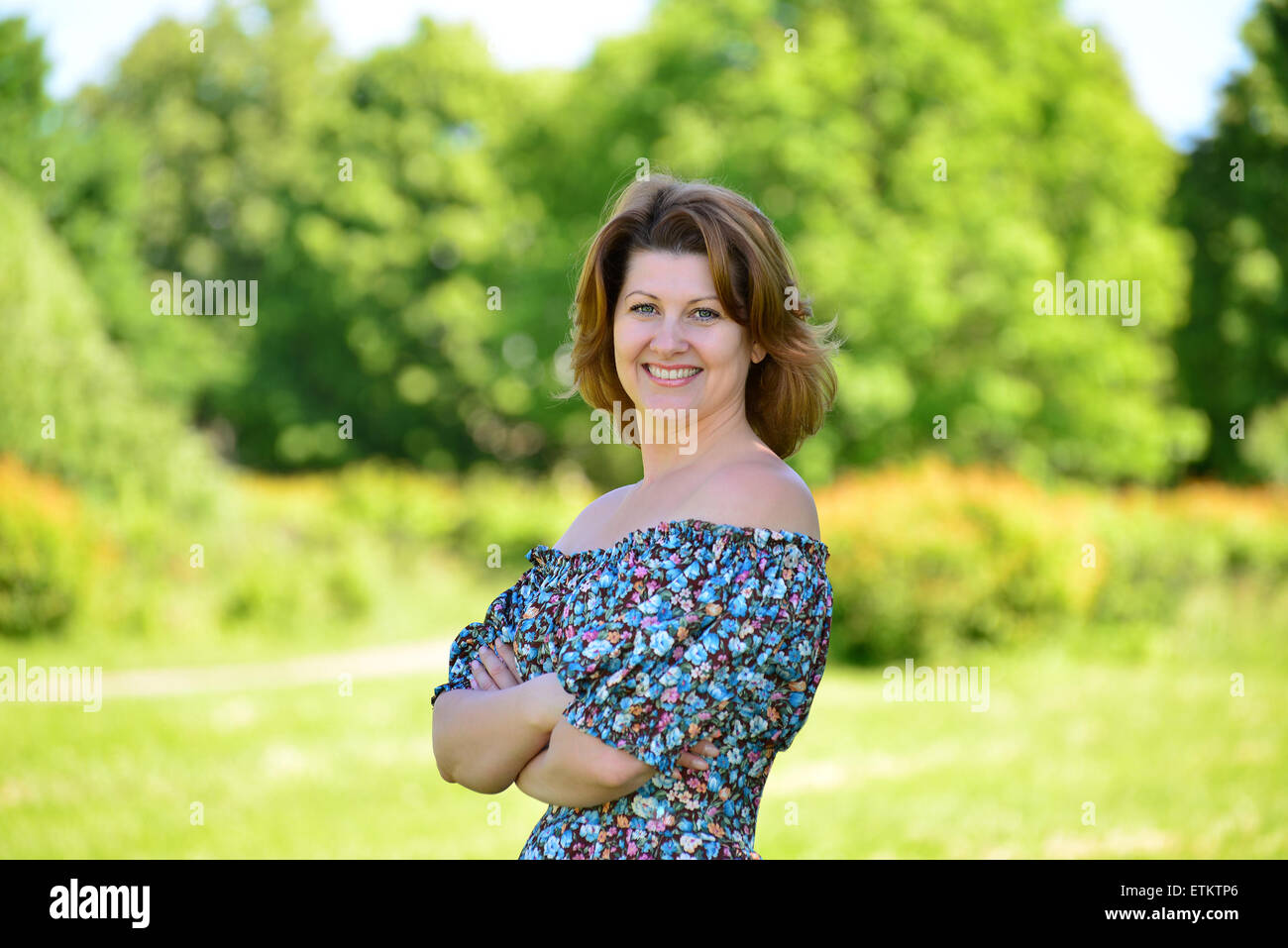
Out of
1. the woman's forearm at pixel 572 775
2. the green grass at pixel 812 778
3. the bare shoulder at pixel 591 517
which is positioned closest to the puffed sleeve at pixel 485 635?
the bare shoulder at pixel 591 517

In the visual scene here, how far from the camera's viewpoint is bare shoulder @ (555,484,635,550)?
2725 mm

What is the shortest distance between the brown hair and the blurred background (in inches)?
24.6

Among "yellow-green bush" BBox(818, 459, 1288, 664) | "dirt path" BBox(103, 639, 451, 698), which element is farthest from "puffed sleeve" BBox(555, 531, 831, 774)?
"yellow-green bush" BBox(818, 459, 1288, 664)

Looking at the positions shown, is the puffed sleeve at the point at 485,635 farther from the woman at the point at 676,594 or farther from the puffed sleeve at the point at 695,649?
the puffed sleeve at the point at 695,649

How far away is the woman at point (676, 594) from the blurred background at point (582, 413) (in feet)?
2.67

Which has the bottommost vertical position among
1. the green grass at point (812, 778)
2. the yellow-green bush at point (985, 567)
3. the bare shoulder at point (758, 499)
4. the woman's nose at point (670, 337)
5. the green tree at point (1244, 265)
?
the green grass at point (812, 778)

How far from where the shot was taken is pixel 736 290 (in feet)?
8.26

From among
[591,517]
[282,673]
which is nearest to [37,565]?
[282,673]

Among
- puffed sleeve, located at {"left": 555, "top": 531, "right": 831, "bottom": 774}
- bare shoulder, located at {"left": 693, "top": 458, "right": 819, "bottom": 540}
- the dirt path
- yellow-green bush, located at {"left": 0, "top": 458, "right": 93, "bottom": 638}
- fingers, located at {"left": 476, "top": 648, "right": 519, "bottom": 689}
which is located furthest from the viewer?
yellow-green bush, located at {"left": 0, "top": 458, "right": 93, "bottom": 638}

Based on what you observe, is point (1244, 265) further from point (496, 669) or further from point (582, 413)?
point (496, 669)

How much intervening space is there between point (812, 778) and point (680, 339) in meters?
7.25

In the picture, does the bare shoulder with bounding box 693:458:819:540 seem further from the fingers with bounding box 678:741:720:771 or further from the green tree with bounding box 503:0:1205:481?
the green tree with bounding box 503:0:1205:481

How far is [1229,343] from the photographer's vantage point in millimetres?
26141

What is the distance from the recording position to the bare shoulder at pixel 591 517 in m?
2.72
